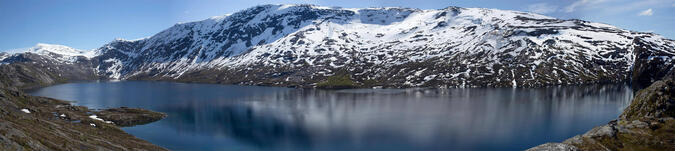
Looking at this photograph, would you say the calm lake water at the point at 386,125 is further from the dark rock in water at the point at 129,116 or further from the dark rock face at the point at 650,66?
the dark rock face at the point at 650,66

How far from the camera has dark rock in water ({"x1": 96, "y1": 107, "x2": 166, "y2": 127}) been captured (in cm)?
8731

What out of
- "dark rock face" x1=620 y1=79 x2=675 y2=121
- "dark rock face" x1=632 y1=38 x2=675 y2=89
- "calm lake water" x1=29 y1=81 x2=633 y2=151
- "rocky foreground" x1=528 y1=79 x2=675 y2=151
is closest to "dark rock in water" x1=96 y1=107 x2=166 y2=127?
"calm lake water" x1=29 y1=81 x2=633 y2=151

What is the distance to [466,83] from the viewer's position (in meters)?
184

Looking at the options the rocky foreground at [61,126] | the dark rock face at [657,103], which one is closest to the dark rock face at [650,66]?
the dark rock face at [657,103]

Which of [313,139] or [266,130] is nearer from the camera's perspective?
[313,139]

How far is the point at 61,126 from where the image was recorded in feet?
176

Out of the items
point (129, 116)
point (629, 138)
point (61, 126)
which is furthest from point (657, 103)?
point (129, 116)

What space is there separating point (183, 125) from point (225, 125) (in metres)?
9.79

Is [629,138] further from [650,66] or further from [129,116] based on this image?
[650,66]

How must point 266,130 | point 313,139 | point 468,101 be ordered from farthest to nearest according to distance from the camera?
point 468,101, point 266,130, point 313,139

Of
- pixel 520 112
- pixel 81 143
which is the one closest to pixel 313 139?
pixel 81 143

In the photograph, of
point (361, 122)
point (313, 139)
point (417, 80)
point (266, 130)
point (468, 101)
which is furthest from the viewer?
point (417, 80)

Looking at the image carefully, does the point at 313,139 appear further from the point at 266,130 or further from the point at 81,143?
the point at 81,143

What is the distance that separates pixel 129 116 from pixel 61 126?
3997cm
